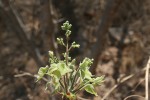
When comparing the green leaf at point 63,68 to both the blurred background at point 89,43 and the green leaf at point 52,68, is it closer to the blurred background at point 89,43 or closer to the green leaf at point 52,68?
the green leaf at point 52,68

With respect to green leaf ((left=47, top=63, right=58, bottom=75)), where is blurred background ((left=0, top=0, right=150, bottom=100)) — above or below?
above

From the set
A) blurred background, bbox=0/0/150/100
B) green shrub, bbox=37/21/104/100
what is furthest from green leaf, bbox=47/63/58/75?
blurred background, bbox=0/0/150/100

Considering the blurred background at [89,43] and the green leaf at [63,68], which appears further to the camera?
the blurred background at [89,43]

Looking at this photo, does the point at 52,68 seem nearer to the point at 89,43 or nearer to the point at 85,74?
the point at 85,74

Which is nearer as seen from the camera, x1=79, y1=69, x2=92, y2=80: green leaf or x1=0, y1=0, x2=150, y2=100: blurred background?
x1=79, y1=69, x2=92, y2=80: green leaf

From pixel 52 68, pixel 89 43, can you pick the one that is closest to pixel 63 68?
pixel 52 68

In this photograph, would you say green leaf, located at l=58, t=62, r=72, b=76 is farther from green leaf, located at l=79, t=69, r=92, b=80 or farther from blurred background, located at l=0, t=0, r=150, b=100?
blurred background, located at l=0, t=0, r=150, b=100

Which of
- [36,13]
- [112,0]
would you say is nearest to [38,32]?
[36,13]

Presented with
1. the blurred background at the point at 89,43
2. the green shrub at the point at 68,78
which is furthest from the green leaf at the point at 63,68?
the blurred background at the point at 89,43

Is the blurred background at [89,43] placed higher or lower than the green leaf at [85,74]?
higher

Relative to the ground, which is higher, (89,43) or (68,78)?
(89,43)

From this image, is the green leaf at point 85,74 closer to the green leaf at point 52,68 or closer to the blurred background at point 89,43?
the green leaf at point 52,68
